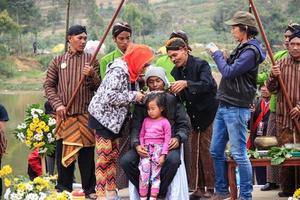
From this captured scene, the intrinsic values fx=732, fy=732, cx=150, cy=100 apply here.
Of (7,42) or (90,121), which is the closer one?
(90,121)

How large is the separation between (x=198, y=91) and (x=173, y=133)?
1.52 feet

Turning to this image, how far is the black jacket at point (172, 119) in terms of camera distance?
20.0ft

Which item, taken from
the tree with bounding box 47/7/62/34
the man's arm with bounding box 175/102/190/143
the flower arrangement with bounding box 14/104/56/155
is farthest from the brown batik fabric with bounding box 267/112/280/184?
the tree with bounding box 47/7/62/34

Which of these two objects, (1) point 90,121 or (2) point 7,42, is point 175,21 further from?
(1) point 90,121

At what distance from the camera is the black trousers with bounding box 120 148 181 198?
5.93 m

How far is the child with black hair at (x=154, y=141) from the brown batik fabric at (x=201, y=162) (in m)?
0.57

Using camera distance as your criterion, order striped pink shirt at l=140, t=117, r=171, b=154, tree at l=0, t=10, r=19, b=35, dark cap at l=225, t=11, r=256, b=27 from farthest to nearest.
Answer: tree at l=0, t=10, r=19, b=35, striped pink shirt at l=140, t=117, r=171, b=154, dark cap at l=225, t=11, r=256, b=27

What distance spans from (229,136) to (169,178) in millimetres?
600

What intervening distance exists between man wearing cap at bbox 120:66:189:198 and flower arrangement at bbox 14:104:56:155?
1.36 m

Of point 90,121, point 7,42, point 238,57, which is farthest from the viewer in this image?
point 7,42

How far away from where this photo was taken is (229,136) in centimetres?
599

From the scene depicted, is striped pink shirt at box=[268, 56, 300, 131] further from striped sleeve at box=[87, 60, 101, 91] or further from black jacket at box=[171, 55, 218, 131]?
striped sleeve at box=[87, 60, 101, 91]

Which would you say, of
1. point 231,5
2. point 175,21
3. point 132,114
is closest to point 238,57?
point 132,114

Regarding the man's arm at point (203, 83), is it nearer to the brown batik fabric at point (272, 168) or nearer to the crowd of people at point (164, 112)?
the crowd of people at point (164, 112)
